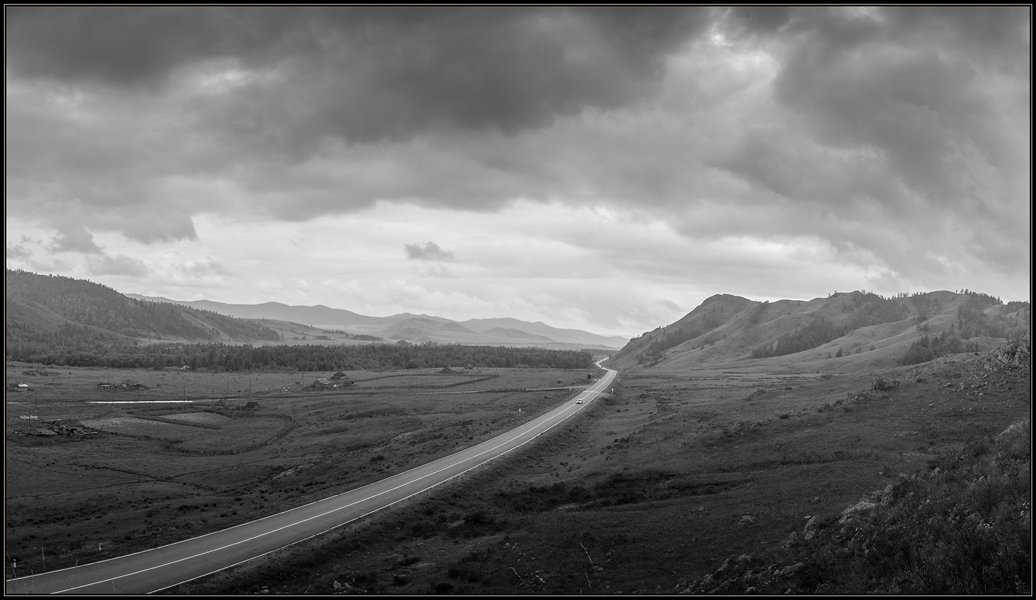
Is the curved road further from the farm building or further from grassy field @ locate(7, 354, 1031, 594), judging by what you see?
the farm building

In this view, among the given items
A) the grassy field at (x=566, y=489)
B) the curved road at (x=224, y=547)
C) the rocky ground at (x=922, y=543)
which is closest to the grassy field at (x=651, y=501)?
the grassy field at (x=566, y=489)

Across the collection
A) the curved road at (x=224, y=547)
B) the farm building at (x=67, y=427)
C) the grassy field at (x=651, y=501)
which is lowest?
the farm building at (x=67, y=427)

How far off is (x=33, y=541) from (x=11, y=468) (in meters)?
44.4

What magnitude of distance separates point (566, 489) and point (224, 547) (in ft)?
82.2

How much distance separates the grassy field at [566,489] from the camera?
107 ft

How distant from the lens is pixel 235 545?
132 ft

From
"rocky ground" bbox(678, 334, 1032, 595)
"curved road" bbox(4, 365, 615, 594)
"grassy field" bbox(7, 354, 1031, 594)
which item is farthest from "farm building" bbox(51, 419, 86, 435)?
"rocky ground" bbox(678, 334, 1032, 595)

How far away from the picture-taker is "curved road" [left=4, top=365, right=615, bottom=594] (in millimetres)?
34094

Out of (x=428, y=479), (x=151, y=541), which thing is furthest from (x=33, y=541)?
(x=428, y=479)

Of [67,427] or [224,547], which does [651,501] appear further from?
[67,427]

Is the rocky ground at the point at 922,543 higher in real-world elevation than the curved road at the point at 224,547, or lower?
higher

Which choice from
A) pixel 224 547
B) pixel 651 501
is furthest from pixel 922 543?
pixel 224 547

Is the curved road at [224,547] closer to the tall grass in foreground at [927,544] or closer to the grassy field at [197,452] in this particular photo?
the grassy field at [197,452]

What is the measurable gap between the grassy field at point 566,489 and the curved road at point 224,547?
7.39 ft
